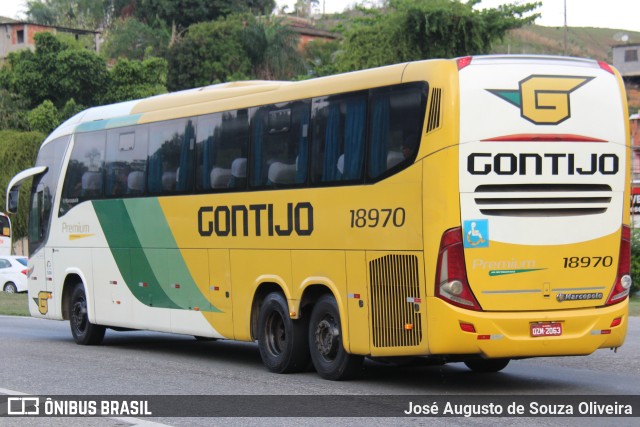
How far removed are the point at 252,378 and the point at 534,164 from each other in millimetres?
4244

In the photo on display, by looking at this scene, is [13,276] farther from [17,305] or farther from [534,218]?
[534,218]

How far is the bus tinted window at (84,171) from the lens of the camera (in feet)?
60.3

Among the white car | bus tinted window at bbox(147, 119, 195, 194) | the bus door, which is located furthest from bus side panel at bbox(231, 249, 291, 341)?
the white car

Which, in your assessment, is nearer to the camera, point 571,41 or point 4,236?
point 4,236

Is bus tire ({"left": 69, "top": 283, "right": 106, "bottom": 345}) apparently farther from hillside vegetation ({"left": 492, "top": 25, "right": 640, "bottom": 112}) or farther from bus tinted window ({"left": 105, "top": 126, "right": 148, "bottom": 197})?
hillside vegetation ({"left": 492, "top": 25, "right": 640, "bottom": 112})

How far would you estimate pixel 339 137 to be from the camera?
1311cm

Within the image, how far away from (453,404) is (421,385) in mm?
1766

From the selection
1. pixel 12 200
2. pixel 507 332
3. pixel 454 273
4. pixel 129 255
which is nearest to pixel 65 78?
pixel 12 200

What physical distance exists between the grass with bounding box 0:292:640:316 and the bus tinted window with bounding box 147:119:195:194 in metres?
12.8

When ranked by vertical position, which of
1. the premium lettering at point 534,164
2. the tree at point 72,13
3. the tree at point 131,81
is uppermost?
the tree at point 72,13

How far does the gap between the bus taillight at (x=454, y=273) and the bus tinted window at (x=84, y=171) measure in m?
8.38

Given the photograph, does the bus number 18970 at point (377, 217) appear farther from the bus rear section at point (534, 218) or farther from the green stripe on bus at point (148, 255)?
the green stripe on bus at point (148, 255)

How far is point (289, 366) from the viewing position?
13.9 metres

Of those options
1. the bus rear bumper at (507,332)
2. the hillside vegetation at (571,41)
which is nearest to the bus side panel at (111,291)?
the bus rear bumper at (507,332)
